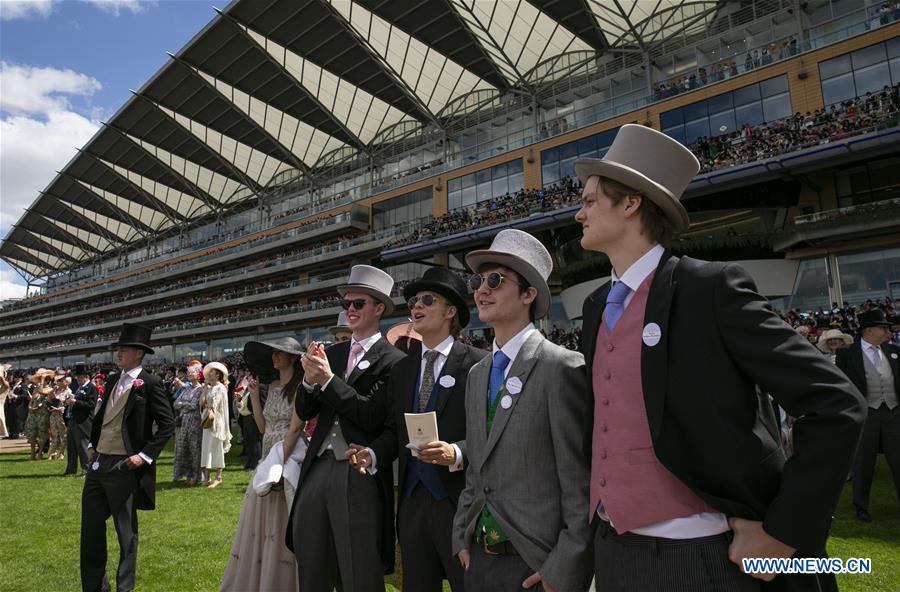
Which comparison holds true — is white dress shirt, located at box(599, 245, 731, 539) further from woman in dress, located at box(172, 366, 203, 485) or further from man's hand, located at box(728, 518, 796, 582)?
woman in dress, located at box(172, 366, 203, 485)

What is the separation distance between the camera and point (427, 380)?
11.2 ft

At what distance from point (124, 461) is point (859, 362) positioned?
8.01 m

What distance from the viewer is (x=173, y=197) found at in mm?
61969

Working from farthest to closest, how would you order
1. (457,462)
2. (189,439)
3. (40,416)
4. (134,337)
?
(40,416) < (189,439) < (134,337) < (457,462)

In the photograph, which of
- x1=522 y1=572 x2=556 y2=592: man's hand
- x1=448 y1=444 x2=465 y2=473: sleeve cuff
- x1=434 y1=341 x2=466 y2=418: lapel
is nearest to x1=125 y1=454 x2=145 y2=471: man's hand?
x1=434 y1=341 x2=466 y2=418: lapel

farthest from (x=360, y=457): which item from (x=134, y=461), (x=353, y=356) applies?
(x=134, y=461)

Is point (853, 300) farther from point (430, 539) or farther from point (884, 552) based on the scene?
point (430, 539)

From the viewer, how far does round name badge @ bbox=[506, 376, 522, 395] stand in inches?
100

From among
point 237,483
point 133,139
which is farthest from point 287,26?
point 237,483

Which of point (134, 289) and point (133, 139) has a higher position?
point (133, 139)

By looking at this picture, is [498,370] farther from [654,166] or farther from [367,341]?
[367,341]

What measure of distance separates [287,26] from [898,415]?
37.9m

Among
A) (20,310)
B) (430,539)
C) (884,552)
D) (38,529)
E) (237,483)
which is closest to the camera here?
(430,539)

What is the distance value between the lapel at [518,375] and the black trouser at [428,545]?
2.25 ft
